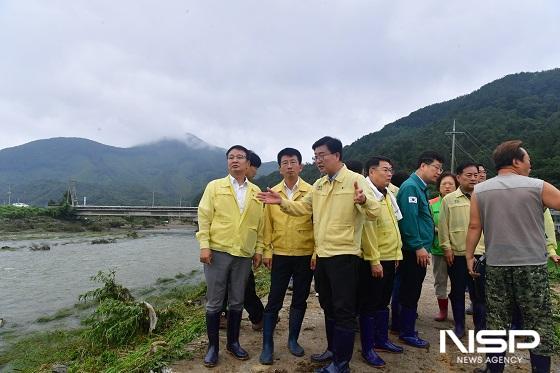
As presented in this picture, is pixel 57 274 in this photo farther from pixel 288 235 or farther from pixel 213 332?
pixel 288 235

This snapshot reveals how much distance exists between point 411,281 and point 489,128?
45.0m

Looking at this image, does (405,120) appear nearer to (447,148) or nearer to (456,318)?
(447,148)

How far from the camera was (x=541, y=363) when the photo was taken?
10.2 ft

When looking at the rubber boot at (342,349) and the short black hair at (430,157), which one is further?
the short black hair at (430,157)

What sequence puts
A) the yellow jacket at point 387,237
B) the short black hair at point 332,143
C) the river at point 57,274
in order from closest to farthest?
the short black hair at point 332,143, the yellow jacket at point 387,237, the river at point 57,274

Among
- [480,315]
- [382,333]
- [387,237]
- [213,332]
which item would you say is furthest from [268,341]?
[480,315]

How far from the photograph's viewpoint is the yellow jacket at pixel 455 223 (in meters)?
4.74

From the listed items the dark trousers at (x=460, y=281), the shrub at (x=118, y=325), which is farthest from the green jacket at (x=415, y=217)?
the shrub at (x=118, y=325)

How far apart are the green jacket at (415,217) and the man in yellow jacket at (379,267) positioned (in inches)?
5.0

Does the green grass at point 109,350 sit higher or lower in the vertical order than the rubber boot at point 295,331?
lower

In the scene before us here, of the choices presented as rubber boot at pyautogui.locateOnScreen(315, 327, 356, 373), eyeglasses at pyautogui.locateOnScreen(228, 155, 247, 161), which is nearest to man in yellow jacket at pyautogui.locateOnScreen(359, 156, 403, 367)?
rubber boot at pyautogui.locateOnScreen(315, 327, 356, 373)

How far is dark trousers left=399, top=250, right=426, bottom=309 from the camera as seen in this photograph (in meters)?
4.38

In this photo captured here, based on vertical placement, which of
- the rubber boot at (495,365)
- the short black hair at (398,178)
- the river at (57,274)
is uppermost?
the short black hair at (398,178)

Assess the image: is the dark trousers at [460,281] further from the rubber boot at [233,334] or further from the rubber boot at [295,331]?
the rubber boot at [233,334]
